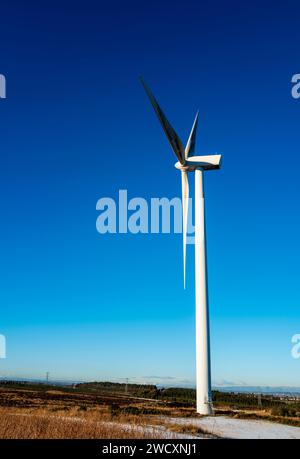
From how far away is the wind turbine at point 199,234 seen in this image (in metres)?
30.8

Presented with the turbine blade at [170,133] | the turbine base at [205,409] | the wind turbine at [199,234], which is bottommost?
the turbine base at [205,409]

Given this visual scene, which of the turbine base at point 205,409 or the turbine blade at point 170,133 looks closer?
the turbine base at point 205,409

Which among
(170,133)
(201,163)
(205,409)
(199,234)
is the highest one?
(170,133)

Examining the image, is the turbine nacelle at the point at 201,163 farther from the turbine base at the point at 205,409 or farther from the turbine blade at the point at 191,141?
the turbine base at the point at 205,409

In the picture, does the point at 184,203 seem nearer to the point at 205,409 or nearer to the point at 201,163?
the point at 201,163

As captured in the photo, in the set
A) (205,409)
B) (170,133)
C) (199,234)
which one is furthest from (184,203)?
(205,409)

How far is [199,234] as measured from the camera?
112 ft

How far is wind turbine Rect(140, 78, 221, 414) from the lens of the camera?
30844mm

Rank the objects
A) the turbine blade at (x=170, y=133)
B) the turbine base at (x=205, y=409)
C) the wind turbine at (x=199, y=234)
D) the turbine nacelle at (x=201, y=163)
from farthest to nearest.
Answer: the turbine nacelle at (x=201, y=163), the turbine blade at (x=170, y=133), the wind turbine at (x=199, y=234), the turbine base at (x=205, y=409)

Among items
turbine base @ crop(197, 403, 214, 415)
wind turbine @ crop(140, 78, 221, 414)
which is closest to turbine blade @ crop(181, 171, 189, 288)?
wind turbine @ crop(140, 78, 221, 414)

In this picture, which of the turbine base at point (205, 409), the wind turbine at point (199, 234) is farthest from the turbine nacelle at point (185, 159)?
the turbine base at point (205, 409)

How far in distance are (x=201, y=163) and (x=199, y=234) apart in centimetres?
644

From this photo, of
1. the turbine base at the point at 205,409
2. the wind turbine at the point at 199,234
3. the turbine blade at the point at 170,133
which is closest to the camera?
the turbine base at the point at 205,409
